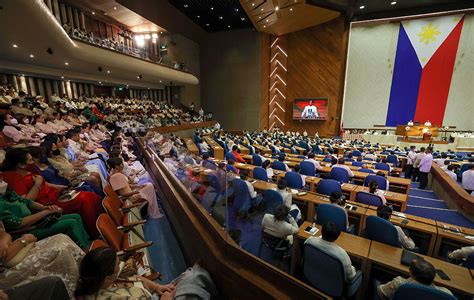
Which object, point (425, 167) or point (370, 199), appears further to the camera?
point (425, 167)

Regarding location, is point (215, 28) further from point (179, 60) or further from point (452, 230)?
point (452, 230)

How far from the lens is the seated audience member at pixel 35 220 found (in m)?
1.79

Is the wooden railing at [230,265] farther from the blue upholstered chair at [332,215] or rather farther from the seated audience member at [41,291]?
the blue upholstered chair at [332,215]

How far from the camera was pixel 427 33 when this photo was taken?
15.5 meters

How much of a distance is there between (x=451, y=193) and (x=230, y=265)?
256 inches

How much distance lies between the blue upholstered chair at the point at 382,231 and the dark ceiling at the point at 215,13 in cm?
1337

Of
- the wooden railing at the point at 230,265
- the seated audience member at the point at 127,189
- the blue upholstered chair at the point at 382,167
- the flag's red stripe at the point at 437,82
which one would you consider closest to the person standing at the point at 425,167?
the blue upholstered chair at the point at 382,167

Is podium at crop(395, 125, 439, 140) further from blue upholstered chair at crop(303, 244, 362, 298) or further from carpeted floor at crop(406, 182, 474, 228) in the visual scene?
blue upholstered chair at crop(303, 244, 362, 298)

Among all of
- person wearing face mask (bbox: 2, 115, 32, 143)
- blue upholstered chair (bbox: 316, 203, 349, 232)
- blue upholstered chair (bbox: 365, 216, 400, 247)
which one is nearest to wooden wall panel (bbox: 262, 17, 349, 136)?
blue upholstered chair (bbox: 316, 203, 349, 232)

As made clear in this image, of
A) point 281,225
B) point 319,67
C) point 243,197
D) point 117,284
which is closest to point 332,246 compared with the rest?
point 281,225

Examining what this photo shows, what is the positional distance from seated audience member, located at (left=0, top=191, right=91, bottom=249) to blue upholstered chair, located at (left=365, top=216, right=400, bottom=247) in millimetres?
3099

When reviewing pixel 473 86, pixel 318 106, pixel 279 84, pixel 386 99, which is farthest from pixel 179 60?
pixel 473 86

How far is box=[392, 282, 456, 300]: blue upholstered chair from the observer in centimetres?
157

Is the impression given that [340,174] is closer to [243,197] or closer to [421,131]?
[243,197]
